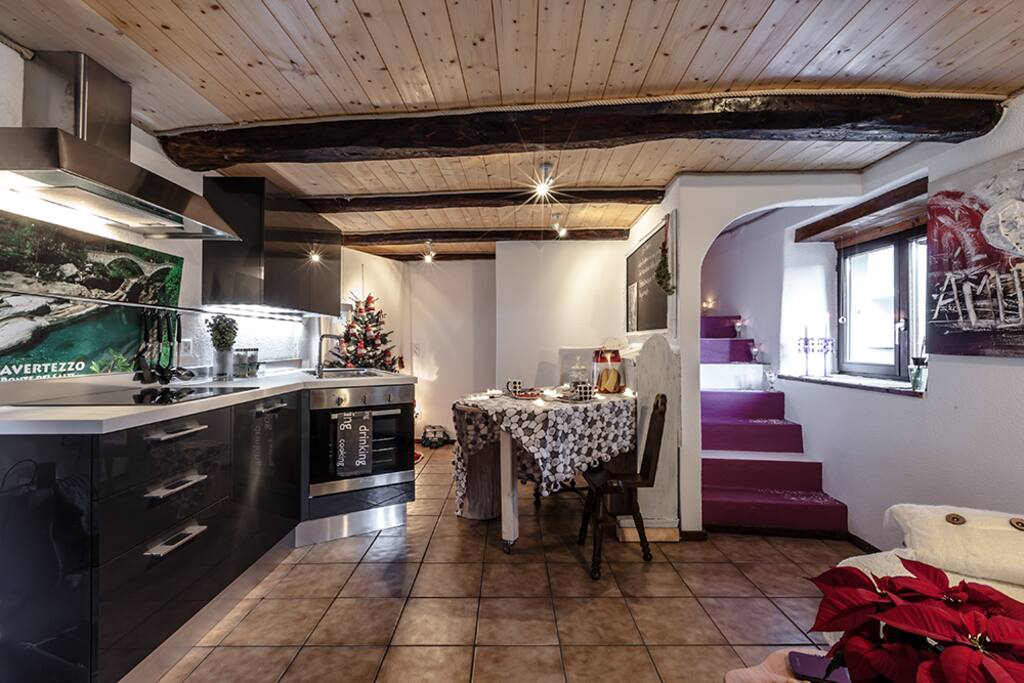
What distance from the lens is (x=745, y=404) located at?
144 inches

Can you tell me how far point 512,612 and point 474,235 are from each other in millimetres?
3602

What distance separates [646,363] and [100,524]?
2734 millimetres

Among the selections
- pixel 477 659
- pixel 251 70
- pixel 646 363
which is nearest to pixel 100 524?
pixel 477 659

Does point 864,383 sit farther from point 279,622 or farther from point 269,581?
point 269,581

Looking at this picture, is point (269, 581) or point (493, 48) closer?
point (493, 48)

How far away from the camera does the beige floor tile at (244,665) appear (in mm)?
1755

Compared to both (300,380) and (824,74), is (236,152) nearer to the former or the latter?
(300,380)

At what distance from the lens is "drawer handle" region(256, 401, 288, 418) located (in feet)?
8.04

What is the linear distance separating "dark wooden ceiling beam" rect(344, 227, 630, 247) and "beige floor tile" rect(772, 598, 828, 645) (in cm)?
352

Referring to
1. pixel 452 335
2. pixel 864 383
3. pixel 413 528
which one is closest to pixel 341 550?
pixel 413 528

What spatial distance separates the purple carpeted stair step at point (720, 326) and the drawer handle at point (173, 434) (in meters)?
4.09

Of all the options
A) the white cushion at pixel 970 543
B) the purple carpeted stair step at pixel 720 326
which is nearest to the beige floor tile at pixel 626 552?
the white cushion at pixel 970 543

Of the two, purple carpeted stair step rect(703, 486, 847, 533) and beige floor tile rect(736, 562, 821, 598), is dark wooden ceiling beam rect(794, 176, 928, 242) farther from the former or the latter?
beige floor tile rect(736, 562, 821, 598)

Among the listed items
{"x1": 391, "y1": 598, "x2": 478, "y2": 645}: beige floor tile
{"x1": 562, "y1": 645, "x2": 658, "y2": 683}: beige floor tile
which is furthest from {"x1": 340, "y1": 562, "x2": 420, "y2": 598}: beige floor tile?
{"x1": 562, "y1": 645, "x2": 658, "y2": 683}: beige floor tile
